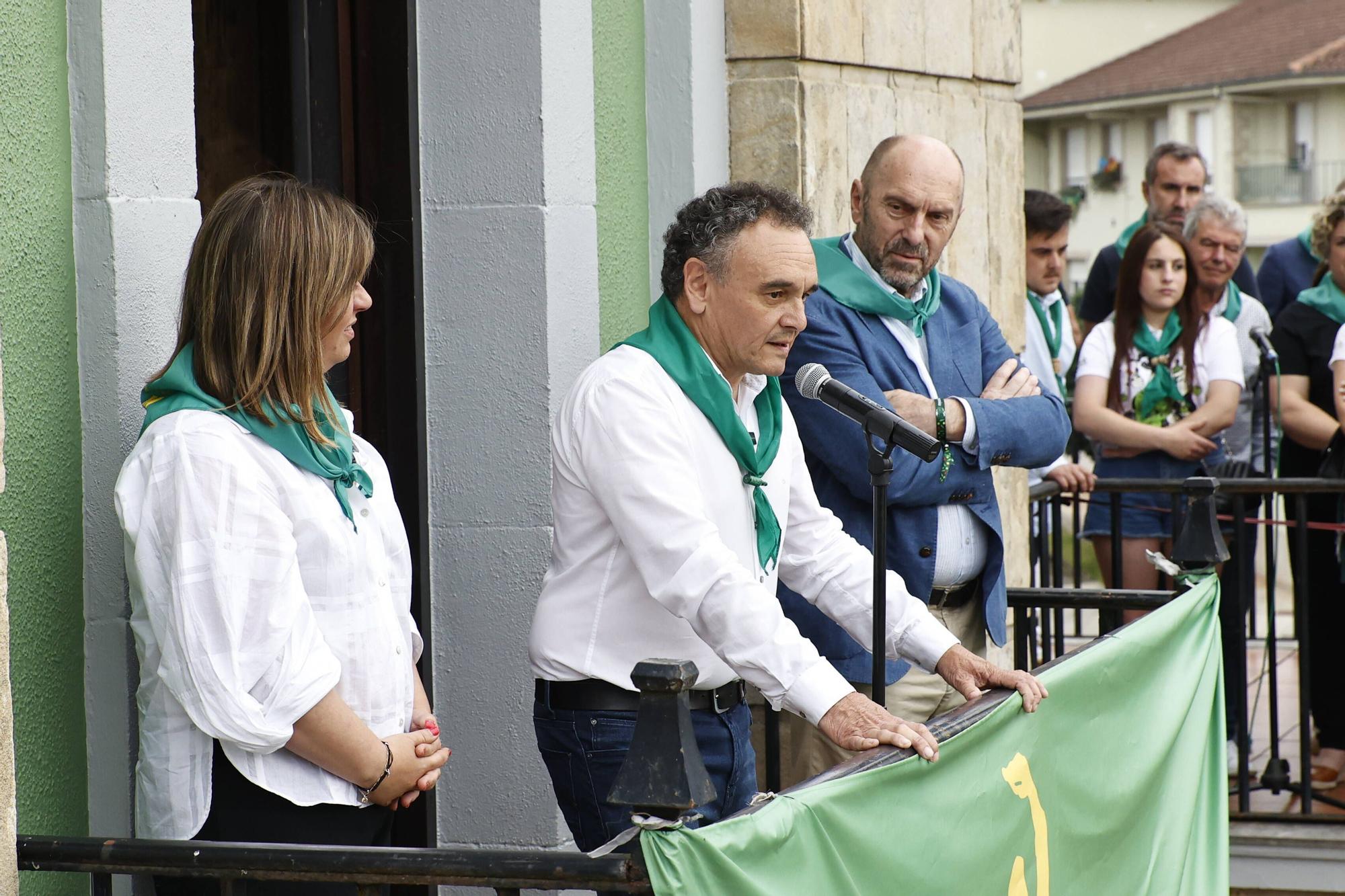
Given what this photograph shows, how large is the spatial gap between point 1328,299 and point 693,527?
4227 mm

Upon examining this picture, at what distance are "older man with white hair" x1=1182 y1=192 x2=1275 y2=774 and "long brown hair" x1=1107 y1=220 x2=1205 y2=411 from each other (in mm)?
43

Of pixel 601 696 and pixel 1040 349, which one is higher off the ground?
pixel 1040 349

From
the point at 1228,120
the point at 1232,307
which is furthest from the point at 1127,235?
the point at 1228,120

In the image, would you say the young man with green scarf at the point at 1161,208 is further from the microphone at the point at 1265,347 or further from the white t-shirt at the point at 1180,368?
the white t-shirt at the point at 1180,368

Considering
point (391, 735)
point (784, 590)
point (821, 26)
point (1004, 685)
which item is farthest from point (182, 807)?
point (821, 26)

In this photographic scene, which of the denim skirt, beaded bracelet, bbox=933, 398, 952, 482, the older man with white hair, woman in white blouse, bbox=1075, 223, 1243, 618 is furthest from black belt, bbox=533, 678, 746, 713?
the older man with white hair

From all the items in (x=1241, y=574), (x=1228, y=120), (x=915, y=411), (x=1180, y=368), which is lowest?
(x=1241, y=574)

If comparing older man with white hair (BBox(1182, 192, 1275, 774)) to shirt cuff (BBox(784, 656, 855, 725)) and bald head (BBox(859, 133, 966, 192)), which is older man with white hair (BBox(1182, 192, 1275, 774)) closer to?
bald head (BBox(859, 133, 966, 192))

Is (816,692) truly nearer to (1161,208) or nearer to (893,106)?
(893,106)

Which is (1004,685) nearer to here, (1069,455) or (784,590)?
(784,590)

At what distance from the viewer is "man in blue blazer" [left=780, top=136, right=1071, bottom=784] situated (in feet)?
12.9

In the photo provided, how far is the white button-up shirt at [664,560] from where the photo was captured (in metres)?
2.86

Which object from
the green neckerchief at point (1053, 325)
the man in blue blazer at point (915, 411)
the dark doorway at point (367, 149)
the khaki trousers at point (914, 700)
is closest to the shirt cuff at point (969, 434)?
the man in blue blazer at point (915, 411)

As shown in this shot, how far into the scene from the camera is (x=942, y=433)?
3.92 metres
